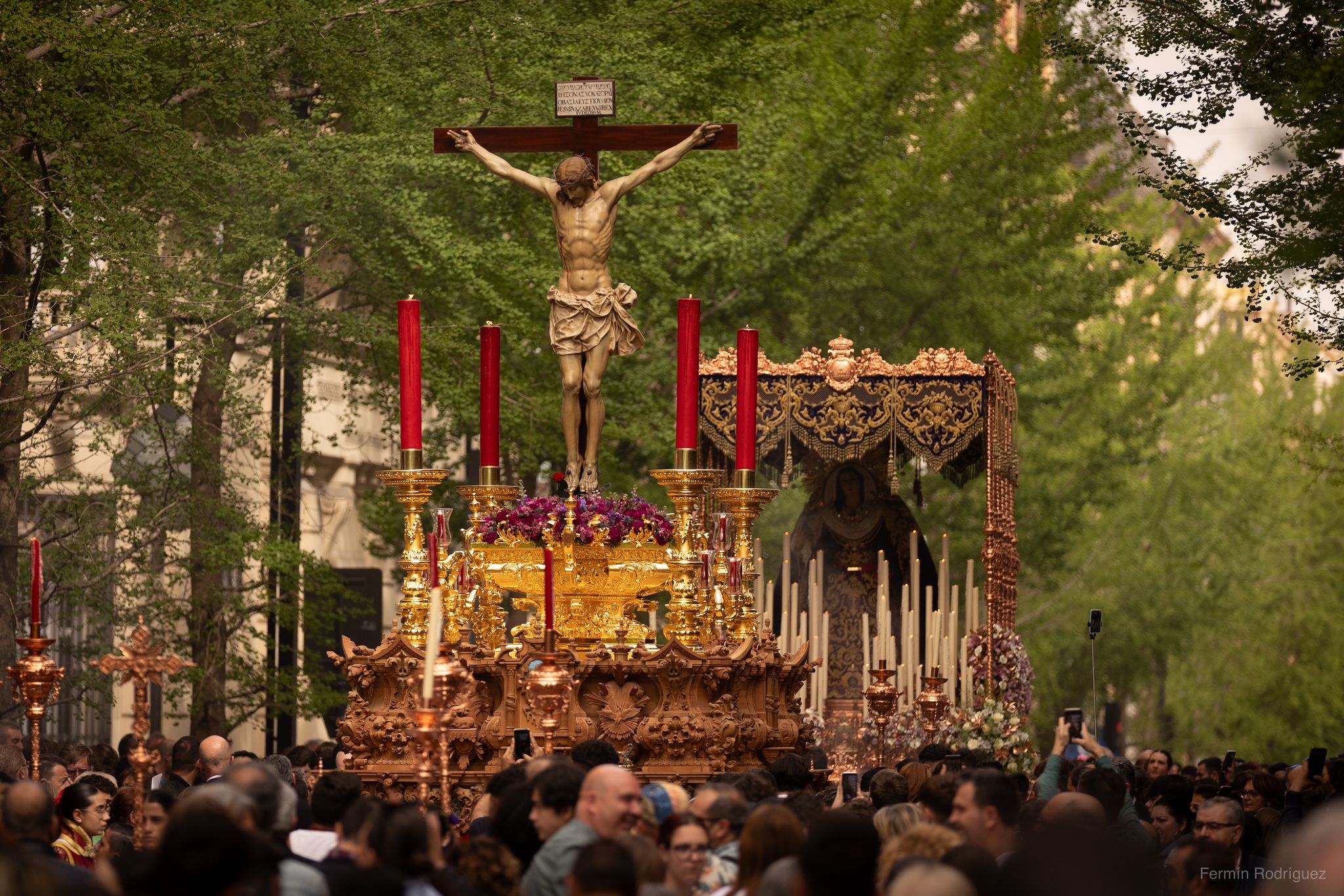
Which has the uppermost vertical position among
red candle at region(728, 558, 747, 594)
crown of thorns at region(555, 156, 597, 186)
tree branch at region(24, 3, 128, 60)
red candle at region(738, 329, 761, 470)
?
tree branch at region(24, 3, 128, 60)

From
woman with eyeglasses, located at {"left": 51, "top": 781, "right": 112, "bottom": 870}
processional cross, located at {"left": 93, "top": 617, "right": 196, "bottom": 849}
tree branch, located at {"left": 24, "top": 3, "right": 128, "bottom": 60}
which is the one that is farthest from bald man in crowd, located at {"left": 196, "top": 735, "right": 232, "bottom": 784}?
tree branch, located at {"left": 24, "top": 3, "right": 128, "bottom": 60}

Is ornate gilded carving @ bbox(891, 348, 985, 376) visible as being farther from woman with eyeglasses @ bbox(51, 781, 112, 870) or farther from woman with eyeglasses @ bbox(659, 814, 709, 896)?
woman with eyeglasses @ bbox(659, 814, 709, 896)

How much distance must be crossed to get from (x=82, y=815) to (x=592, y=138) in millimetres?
5009

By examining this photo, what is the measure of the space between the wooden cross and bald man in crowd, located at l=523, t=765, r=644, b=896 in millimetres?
5618

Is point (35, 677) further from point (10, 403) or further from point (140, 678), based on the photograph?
point (10, 403)

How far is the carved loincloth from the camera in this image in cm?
1225

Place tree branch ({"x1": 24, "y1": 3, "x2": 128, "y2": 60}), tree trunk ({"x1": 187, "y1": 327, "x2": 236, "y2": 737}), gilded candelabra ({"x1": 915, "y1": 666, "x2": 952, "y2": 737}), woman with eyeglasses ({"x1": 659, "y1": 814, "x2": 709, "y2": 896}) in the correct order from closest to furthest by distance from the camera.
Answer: woman with eyeglasses ({"x1": 659, "y1": 814, "x2": 709, "y2": 896})
gilded candelabra ({"x1": 915, "y1": 666, "x2": 952, "y2": 737})
tree branch ({"x1": 24, "y1": 3, "x2": 128, "y2": 60})
tree trunk ({"x1": 187, "y1": 327, "x2": 236, "y2": 737})

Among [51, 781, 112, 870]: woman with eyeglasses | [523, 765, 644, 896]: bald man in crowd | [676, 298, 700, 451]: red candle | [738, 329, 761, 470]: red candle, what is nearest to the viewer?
[523, 765, 644, 896]: bald man in crowd

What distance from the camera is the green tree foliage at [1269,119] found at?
548 inches

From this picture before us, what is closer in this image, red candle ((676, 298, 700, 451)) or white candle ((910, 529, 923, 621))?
red candle ((676, 298, 700, 451))

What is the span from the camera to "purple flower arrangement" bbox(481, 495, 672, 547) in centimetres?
1166

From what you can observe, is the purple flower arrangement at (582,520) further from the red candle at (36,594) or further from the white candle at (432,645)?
the white candle at (432,645)

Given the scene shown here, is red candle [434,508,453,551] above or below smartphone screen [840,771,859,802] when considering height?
above

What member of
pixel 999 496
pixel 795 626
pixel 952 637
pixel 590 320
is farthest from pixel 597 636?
pixel 999 496
